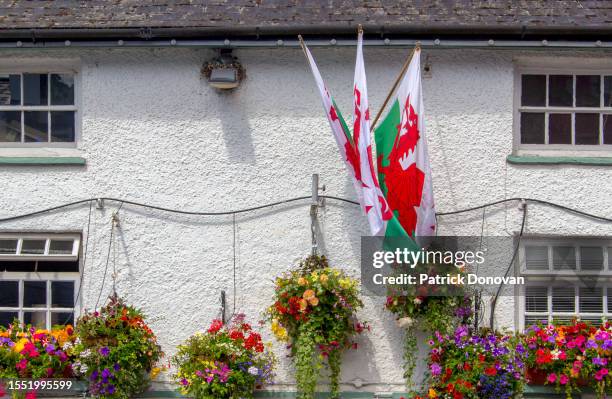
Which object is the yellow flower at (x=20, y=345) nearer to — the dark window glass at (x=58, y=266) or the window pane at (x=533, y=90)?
the dark window glass at (x=58, y=266)

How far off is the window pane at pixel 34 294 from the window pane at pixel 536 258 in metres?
4.70

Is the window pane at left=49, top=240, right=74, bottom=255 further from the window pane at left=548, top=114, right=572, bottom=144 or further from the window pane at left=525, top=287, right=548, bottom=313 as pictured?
the window pane at left=548, top=114, right=572, bottom=144

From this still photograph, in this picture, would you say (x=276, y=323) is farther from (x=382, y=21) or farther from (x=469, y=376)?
(x=382, y=21)

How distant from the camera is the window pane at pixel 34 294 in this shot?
8977 millimetres

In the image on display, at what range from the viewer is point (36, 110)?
910cm

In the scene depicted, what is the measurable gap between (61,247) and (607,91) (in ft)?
18.3

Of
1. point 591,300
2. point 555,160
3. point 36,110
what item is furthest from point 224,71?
point 591,300

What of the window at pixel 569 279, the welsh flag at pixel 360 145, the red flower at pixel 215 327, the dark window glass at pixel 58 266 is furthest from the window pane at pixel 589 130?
the dark window glass at pixel 58 266

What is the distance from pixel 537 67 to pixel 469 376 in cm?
310

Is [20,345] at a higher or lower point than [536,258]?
lower

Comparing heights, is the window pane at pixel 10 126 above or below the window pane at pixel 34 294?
above

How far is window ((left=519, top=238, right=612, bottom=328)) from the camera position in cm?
885

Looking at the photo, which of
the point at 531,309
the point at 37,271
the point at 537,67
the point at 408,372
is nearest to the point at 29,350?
the point at 37,271

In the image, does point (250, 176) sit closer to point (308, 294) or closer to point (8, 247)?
point (308, 294)
